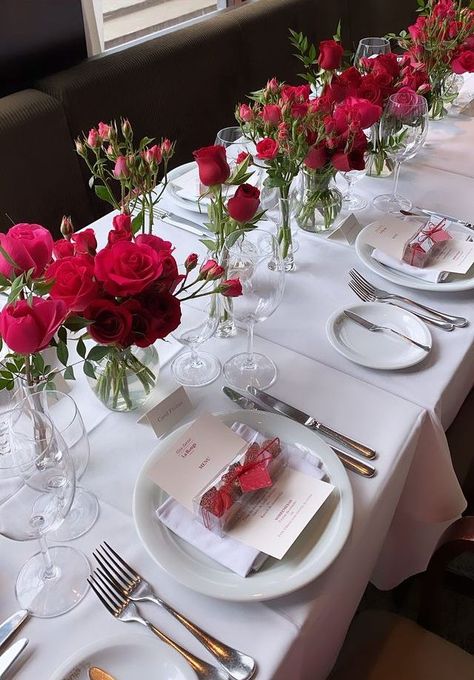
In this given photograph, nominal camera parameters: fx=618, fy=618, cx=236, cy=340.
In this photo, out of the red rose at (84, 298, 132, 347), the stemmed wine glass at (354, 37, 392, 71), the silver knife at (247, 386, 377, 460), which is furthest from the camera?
the stemmed wine glass at (354, 37, 392, 71)

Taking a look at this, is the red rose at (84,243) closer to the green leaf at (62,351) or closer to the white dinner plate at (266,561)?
the green leaf at (62,351)

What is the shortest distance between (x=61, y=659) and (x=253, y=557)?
0.72ft

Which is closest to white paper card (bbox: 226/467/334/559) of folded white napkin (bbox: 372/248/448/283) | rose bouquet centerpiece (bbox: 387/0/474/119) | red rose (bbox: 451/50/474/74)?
folded white napkin (bbox: 372/248/448/283)

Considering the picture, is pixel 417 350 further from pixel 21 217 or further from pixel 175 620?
pixel 21 217

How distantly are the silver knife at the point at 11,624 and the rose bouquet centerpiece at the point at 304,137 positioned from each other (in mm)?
749

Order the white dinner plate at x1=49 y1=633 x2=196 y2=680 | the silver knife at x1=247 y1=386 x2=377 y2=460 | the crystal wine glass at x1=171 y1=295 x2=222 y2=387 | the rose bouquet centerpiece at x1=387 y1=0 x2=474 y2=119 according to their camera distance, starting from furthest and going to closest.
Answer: the rose bouquet centerpiece at x1=387 y1=0 x2=474 y2=119 → the crystal wine glass at x1=171 y1=295 x2=222 y2=387 → the silver knife at x1=247 y1=386 x2=377 y2=460 → the white dinner plate at x1=49 y1=633 x2=196 y2=680

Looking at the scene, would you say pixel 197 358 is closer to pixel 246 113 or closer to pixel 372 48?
pixel 246 113

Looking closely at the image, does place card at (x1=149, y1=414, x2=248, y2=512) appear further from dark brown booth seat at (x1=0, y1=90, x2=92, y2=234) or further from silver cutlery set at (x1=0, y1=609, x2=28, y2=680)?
dark brown booth seat at (x1=0, y1=90, x2=92, y2=234)

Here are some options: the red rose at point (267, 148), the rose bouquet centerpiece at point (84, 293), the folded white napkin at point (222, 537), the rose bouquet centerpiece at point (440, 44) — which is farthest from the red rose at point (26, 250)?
the rose bouquet centerpiece at point (440, 44)

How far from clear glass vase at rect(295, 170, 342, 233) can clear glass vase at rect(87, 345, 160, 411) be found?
0.52 metres

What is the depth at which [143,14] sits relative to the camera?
2.83 meters

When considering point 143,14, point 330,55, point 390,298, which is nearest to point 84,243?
point 390,298

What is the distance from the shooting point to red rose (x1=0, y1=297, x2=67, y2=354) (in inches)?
24.7

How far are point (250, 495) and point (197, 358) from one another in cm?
30
